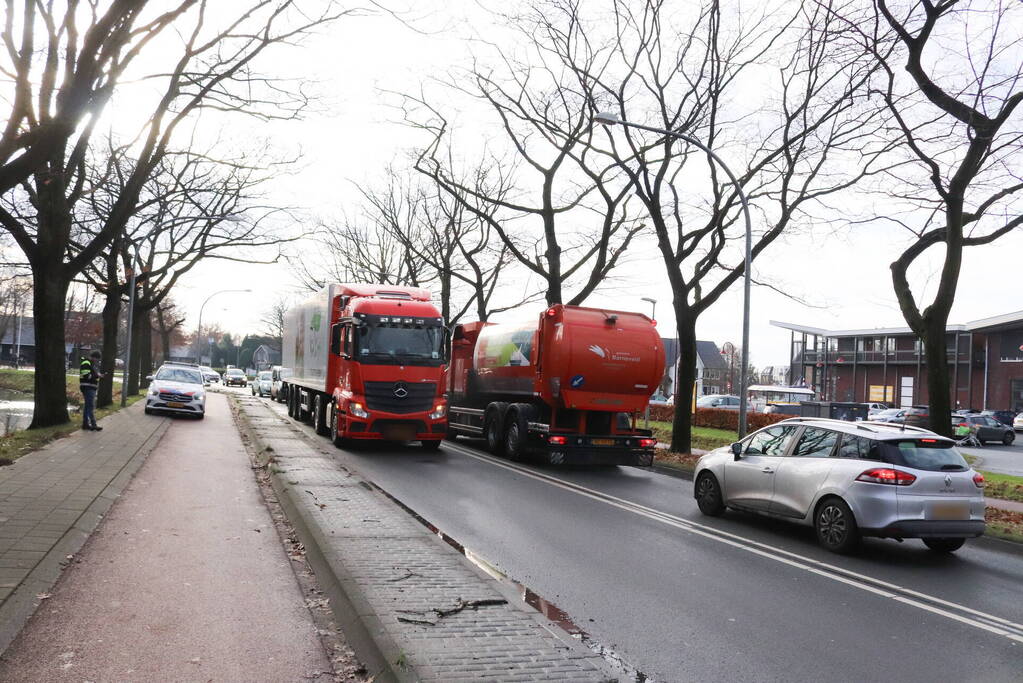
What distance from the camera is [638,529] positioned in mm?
10031

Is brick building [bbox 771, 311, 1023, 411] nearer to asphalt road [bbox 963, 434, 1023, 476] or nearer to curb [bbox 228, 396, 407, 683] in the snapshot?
asphalt road [bbox 963, 434, 1023, 476]

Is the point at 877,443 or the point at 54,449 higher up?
the point at 877,443

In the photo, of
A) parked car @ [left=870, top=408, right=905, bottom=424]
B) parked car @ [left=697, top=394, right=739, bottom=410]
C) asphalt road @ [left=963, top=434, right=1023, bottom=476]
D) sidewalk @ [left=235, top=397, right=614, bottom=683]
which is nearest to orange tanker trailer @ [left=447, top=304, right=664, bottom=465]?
sidewalk @ [left=235, top=397, right=614, bottom=683]

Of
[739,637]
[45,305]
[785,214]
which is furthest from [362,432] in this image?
[739,637]

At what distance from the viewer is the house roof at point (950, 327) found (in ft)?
175

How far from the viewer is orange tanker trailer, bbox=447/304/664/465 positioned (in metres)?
16.5

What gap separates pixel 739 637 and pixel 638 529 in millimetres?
4239

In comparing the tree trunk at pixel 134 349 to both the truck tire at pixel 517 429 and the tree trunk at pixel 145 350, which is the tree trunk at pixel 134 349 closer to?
the tree trunk at pixel 145 350

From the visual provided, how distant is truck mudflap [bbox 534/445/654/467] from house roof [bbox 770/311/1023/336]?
43.1 meters

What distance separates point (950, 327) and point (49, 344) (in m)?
56.4

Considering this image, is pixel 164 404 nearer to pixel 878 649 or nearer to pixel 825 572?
pixel 825 572

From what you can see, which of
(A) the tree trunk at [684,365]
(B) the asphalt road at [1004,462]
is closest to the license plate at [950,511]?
(A) the tree trunk at [684,365]

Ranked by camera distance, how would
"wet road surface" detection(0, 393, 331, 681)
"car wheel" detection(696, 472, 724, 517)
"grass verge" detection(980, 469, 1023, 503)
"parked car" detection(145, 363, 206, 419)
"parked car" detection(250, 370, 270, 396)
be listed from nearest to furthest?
1. "wet road surface" detection(0, 393, 331, 681)
2. "car wheel" detection(696, 472, 724, 517)
3. "grass verge" detection(980, 469, 1023, 503)
4. "parked car" detection(145, 363, 206, 419)
5. "parked car" detection(250, 370, 270, 396)

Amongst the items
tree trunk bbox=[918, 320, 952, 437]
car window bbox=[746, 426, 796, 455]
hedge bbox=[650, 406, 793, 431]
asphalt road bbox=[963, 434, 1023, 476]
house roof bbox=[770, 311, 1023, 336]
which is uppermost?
house roof bbox=[770, 311, 1023, 336]
